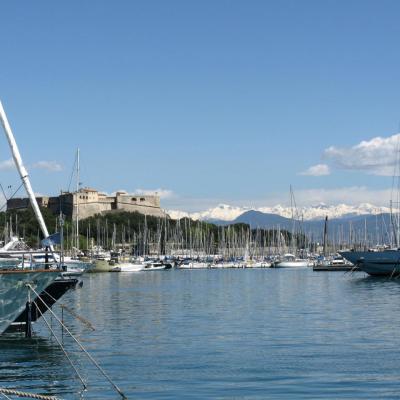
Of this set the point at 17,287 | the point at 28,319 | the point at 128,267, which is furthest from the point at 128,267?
the point at 17,287

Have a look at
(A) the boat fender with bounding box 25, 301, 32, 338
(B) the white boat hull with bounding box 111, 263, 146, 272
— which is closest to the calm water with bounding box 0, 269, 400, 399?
(A) the boat fender with bounding box 25, 301, 32, 338

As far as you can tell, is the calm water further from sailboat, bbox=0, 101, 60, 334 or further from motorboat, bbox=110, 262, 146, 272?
motorboat, bbox=110, 262, 146, 272

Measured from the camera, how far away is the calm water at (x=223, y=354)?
2539 cm

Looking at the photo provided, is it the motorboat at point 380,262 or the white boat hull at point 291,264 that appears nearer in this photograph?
the motorboat at point 380,262

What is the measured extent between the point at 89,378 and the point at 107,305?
3148cm

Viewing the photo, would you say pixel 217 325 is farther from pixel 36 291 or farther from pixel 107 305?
pixel 107 305

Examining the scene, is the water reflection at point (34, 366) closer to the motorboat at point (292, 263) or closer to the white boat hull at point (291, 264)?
the white boat hull at point (291, 264)

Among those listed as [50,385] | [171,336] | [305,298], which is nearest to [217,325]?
[171,336]

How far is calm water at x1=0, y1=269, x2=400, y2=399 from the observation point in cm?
2539

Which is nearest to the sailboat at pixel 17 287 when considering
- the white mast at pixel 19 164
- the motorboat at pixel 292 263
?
the white mast at pixel 19 164

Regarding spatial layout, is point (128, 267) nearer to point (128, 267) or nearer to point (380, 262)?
point (128, 267)

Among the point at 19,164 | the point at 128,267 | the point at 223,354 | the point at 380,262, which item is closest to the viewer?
the point at 223,354

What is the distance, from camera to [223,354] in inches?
1253

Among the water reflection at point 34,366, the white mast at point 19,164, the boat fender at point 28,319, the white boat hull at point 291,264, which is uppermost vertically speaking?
the white mast at point 19,164
